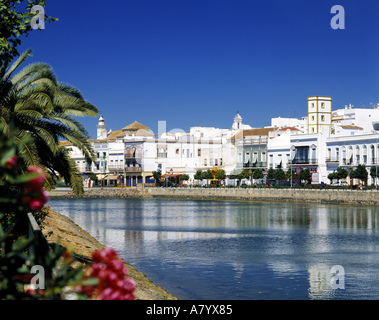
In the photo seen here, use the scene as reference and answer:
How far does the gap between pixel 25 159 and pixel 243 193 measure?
57415mm

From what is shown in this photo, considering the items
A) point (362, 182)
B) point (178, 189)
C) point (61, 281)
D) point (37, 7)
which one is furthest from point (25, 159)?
point (178, 189)

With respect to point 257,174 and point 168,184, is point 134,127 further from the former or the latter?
point 257,174

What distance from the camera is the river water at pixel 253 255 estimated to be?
15305mm

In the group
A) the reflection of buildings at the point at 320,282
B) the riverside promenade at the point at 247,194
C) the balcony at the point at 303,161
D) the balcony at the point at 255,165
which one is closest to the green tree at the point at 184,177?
the riverside promenade at the point at 247,194

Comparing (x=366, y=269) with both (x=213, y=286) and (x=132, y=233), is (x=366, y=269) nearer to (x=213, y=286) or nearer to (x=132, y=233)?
(x=213, y=286)

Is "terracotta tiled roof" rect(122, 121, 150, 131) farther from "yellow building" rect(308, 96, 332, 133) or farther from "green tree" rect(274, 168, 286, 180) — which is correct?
"green tree" rect(274, 168, 286, 180)

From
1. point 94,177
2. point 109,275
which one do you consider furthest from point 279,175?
point 109,275

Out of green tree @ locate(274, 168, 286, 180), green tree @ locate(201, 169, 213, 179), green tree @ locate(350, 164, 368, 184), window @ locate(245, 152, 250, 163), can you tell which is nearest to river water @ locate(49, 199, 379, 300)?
green tree @ locate(350, 164, 368, 184)

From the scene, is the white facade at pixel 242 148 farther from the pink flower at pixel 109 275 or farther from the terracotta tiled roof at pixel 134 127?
the pink flower at pixel 109 275

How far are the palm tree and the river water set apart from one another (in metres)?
4.59

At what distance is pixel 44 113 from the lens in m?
12.4

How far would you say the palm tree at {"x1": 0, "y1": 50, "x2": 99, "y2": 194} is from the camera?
1186cm

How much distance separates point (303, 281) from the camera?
639 inches

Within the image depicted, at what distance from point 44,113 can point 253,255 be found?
1129cm
